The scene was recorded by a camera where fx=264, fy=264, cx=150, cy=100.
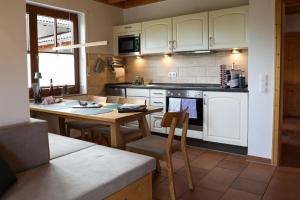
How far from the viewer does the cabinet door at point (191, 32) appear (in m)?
3.94

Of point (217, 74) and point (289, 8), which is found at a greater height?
point (289, 8)

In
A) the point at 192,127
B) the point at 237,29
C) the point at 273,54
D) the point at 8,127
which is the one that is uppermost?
the point at 237,29

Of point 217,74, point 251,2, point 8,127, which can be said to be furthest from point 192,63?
point 8,127

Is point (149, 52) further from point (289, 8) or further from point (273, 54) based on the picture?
point (289, 8)

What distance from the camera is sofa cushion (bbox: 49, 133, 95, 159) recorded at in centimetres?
201

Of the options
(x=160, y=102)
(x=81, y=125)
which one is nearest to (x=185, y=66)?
(x=160, y=102)

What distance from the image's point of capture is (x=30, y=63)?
398cm

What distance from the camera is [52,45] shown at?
4.25m

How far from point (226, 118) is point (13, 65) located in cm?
269

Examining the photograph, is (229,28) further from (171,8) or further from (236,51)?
(171,8)

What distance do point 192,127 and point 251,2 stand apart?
1846mm

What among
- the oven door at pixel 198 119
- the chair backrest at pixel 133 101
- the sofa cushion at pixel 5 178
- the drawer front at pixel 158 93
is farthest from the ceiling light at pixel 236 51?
the sofa cushion at pixel 5 178

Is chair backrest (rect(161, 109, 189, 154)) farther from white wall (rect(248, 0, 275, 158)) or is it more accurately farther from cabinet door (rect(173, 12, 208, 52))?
cabinet door (rect(173, 12, 208, 52))

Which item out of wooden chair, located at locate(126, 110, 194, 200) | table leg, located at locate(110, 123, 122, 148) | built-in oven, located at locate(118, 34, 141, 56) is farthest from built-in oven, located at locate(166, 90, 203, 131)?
table leg, located at locate(110, 123, 122, 148)
